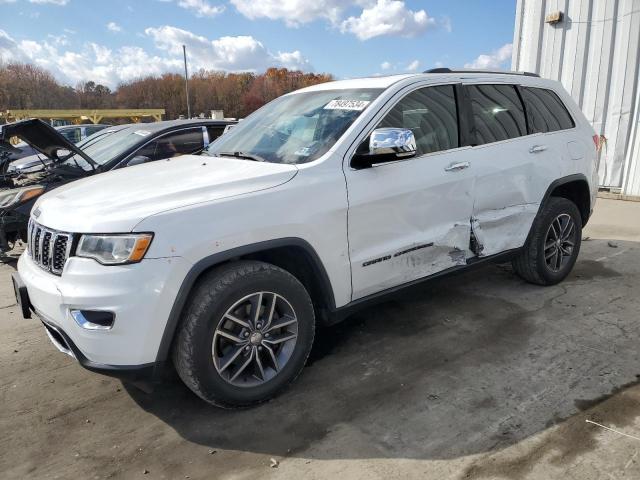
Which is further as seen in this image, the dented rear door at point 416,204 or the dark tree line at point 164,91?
the dark tree line at point 164,91

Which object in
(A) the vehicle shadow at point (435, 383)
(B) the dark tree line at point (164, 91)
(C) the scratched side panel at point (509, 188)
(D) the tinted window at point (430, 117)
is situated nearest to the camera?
(A) the vehicle shadow at point (435, 383)

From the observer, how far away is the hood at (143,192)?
254 centimetres

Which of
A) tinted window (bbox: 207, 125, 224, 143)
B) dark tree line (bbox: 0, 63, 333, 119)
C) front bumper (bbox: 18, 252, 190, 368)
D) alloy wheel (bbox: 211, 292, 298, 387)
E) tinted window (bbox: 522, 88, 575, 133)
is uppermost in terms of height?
dark tree line (bbox: 0, 63, 333, 119)

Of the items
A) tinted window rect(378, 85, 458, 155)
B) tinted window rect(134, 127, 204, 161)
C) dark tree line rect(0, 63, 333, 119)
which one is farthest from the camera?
dark tree line rect(0, 63, 333, 119)

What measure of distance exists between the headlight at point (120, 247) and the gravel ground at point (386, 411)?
103cm

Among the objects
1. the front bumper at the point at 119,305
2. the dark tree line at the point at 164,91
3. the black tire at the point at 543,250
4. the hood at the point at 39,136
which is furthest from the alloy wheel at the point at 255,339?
the dark tree line at the point at 164,91

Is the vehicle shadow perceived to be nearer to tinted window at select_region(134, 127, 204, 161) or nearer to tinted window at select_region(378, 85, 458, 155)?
tinted window at select_region(378, 85, 458, 155)

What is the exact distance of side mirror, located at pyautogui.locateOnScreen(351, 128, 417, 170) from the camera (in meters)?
3.02

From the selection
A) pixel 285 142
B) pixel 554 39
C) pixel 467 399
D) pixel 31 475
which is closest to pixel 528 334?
pixel 467 399

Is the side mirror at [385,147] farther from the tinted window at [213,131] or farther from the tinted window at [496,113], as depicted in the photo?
the tinted window at [213,131]

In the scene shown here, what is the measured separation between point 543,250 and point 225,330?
304cm

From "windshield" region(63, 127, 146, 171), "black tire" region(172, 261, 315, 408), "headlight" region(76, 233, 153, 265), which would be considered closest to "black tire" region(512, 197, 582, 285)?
"black tire" region(172, 261, 315, 408)

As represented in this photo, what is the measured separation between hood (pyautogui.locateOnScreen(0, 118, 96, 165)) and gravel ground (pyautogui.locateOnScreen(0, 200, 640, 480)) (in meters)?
2.10

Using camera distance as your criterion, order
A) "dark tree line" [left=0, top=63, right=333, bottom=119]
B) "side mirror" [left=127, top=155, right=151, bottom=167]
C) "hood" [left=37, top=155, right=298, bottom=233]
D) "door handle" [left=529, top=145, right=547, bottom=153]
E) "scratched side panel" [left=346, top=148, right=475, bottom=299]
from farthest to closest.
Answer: "dark tree line" [left=0, top=63, right=333, bottom=119] < "side mirror" [left=127, top=155, right=151, bottom=167] < "door handle" [left=529, top=145, right=547, bottom=153] < "scratched side panel" [left=346, top=148, right=475, bottom=299] < "hood" [left=37, top=155, right=298, bottom=233]
